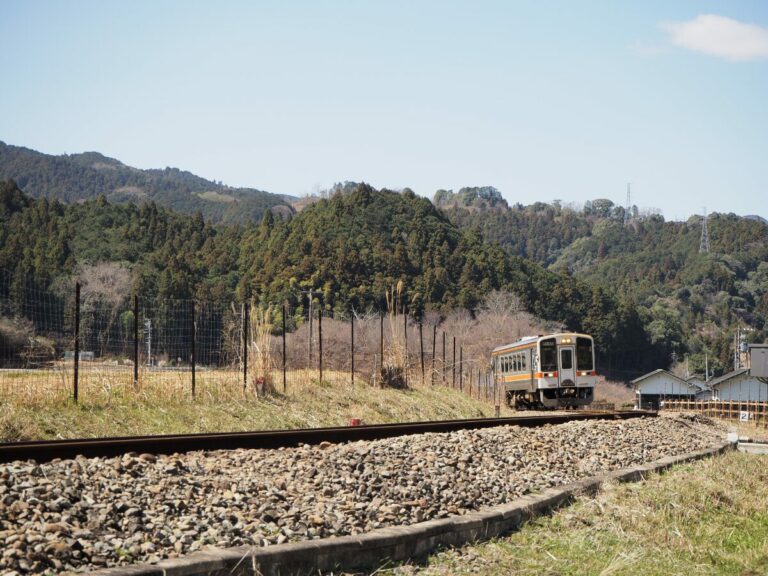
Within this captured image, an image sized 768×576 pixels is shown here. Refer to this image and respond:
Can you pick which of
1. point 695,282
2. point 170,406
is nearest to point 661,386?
point 170,406

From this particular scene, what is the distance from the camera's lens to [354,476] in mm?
7547

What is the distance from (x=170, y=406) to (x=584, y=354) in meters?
16.7

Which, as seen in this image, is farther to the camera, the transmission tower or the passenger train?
the transmission tower

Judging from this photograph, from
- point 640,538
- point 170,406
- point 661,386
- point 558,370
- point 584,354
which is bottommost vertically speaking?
point 661,386

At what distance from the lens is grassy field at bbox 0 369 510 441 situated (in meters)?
12.1

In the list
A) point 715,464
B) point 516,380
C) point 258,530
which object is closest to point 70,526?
point 258,530

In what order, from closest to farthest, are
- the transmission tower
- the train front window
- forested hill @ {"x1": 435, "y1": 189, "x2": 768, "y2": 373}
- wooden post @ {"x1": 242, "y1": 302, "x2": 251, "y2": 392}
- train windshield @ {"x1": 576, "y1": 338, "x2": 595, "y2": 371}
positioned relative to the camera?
wooden post @ {"x1": 242, "y1": 302, "x2": 251, "y2": 392} → the train front window → train windshield @ {"x1": 576, "y1": 338, "x2": 595, "y2": 371} → forested hill @ {"x1": 435, "y1": 189, "x2": 768, "y2": 373} → the transmission tower

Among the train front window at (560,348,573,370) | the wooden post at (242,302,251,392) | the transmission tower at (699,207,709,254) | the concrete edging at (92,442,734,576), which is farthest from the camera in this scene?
the transmission tower at (699,207,709,254)

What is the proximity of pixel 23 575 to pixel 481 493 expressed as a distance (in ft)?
14.1

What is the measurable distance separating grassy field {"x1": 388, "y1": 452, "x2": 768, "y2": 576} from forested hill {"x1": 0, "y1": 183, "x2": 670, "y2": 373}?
49.2 meters

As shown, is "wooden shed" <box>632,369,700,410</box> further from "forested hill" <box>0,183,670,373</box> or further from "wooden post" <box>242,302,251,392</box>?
"wooden post" <box>242,302,251,392</box>

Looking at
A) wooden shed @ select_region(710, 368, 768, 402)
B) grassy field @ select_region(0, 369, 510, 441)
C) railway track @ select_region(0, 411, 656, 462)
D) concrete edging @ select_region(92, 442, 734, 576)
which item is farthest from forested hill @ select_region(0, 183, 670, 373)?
concrete edging @ select_region(92, 442, 734, 576)

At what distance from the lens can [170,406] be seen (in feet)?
46.8

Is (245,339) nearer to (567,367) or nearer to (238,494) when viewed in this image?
(238,494)
